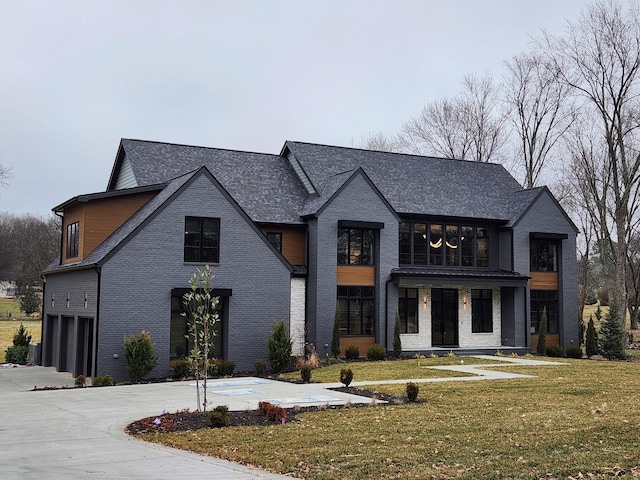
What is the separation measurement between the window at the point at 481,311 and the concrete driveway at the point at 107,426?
14.3 metres

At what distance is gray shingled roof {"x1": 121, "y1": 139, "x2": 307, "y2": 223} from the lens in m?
29.0

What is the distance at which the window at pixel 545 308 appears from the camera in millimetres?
33250

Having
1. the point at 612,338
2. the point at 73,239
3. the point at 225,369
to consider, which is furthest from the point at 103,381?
the point at 612,338

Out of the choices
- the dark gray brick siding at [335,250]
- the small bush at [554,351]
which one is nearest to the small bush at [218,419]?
the dark gray brick siding at [335,250]

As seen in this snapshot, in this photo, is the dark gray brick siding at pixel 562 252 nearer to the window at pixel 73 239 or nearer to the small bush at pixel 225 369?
the small bush at pixel 225 369

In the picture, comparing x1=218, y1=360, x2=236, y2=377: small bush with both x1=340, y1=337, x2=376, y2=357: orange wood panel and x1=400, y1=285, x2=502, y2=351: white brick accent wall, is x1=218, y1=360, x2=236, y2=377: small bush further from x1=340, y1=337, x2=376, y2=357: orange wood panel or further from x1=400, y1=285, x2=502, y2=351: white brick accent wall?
x1=400, y1=285, x2=502, y2=351: white brick accent wall

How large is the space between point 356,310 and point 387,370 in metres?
6.46

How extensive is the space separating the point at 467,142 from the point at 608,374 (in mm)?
32679

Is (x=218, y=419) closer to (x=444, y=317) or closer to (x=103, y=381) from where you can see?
(x=103, y=381)

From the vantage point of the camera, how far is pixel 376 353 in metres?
27.6

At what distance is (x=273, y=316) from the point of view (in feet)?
86.0

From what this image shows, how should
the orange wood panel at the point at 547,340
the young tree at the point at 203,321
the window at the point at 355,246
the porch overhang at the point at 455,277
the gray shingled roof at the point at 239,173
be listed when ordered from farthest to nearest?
the orange wood panel at the point at 547,340 < the porch overhang at the point at 455,277 < the window at the point at 355,246 < the gray shingled roof at the point at 239,173 < the young tree at the point at 203,321

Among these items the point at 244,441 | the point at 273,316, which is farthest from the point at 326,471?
the point at 273,316

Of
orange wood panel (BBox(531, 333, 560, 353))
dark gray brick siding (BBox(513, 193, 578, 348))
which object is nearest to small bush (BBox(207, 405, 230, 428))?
dark gray brick siding (BBox(513, 193, 578, 348))
